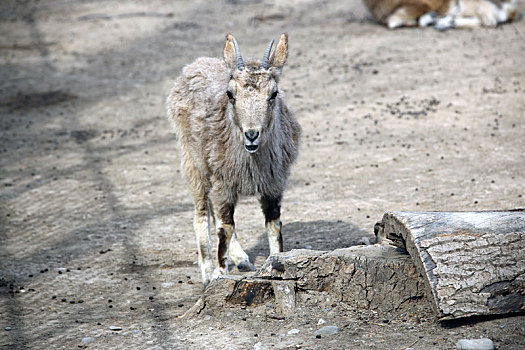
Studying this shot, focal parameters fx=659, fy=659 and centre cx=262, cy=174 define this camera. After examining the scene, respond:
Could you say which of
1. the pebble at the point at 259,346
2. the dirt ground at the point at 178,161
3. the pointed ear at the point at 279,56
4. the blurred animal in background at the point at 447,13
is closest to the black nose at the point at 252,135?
the pointed ear at the point at 279,56

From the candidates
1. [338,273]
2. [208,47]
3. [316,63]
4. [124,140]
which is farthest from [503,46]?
[338,273]

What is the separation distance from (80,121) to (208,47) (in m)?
3.62

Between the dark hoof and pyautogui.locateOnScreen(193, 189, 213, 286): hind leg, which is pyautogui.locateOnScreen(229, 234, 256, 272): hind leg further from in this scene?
pyautogui.locateOnScreen(193, 189, 213, 286): hind leg

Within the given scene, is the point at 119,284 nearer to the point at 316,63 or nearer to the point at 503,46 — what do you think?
the point at 316,63

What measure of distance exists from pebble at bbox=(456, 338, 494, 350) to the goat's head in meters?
1.88

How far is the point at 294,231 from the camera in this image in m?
6.57

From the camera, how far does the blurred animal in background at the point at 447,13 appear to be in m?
12.9

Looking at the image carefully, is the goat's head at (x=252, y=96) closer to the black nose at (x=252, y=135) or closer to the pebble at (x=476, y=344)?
the black nose at (x=252, y=135)

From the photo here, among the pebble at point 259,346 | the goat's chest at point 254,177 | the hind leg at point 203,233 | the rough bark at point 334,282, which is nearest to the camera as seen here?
the pebble at point 259,346

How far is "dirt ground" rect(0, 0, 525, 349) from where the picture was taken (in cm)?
454

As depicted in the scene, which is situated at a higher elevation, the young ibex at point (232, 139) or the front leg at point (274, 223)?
the young ibex at point (232, 139)

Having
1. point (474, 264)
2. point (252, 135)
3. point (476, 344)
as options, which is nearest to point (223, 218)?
point (252, 135)

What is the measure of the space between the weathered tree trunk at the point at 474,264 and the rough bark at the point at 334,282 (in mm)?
263

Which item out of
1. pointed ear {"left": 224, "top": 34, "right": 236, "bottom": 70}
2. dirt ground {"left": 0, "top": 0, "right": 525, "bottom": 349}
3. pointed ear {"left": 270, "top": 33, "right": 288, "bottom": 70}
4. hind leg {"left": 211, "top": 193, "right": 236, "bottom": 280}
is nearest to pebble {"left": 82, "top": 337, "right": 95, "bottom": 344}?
dirt ground {"left": 0, "top": 0, "right": 525, "bottom": 349}
